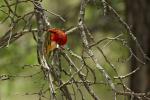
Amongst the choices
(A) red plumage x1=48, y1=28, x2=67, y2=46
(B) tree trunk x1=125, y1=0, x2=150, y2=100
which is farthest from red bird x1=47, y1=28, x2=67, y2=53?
(B) tree trunk x1=125, y1=0, x2=150, y2=100

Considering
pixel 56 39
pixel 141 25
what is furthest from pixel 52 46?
pixel 141 25

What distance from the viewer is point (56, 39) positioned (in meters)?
2.09

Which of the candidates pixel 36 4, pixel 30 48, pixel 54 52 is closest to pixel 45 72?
pixel 54 52

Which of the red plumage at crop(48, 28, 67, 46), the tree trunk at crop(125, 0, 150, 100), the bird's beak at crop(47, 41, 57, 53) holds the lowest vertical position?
the bird's beak at crop(47, 41, 57, 53)

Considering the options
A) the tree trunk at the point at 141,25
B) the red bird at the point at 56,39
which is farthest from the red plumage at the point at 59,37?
the tree trunk at the point at 141,25

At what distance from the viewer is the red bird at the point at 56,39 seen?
2.09m

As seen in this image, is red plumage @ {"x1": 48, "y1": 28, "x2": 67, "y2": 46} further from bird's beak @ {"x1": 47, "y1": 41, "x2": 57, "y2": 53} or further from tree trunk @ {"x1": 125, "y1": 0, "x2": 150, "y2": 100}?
tree trunk @ {"x1": 125, "y1": 0, "x2": 150, "y2": 100}

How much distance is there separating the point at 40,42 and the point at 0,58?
6.62ft

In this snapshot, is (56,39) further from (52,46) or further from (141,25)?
(141,25)

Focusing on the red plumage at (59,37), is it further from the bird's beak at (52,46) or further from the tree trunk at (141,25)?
the tree trunk at (141,25)

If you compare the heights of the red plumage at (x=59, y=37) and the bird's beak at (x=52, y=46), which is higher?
the red plumage at (x=59, y=37)

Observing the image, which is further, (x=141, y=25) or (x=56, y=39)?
(x=141, y=25)

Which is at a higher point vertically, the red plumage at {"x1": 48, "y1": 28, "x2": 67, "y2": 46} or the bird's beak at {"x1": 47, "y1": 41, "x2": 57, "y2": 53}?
the red plumage at {"x1": 48, "y1": 28, "x2": 67, "y2": 46}

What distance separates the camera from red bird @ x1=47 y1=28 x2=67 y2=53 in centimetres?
209
